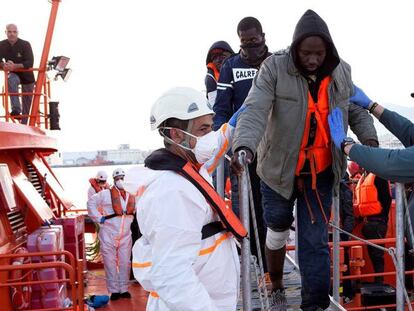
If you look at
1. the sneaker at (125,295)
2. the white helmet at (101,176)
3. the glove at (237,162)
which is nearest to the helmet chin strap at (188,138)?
the glove at (237,162)

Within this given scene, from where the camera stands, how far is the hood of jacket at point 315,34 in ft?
10.9

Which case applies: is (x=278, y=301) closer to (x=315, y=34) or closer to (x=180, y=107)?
(x=315, y=34)

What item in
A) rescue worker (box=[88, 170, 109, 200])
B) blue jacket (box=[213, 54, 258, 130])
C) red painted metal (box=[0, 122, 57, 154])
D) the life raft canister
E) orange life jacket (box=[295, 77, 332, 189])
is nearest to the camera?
orange life jacket (box=[295, 77, 332, 189])

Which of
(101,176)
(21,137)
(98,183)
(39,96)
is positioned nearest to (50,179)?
(98,183)

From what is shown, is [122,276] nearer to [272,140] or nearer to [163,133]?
[272,140]

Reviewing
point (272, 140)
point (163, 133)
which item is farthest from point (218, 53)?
point (163, 133)

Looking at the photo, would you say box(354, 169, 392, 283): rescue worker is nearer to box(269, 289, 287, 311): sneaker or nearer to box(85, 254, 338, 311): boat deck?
box(85, 254, 338, 311): boat deck

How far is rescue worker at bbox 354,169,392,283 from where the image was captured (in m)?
8.66

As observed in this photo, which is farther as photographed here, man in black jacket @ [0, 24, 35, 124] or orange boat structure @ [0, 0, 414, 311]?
man in black jacket @ [0, 24, 35, 124]

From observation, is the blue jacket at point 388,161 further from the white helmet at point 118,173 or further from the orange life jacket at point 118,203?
the white helmet at point 118,173

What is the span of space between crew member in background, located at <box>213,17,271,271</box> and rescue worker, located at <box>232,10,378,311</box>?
1036 millimetres

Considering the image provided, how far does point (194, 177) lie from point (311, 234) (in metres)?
1.63

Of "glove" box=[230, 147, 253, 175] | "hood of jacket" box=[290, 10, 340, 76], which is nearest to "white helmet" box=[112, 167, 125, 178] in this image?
"hood of jacket" box=[290, 10, 340, 76]

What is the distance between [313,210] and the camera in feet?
12.2
